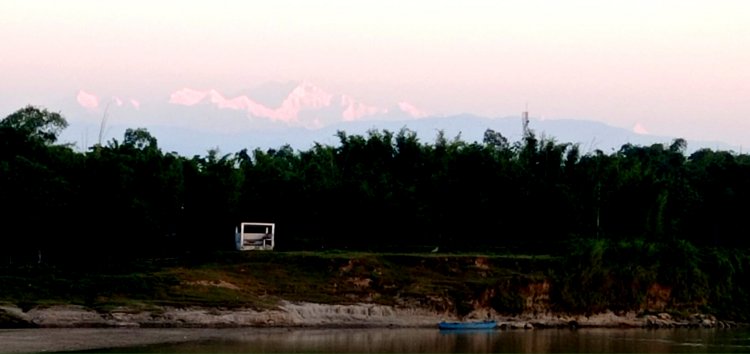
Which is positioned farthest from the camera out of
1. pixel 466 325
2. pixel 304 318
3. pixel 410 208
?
pixel 410 208

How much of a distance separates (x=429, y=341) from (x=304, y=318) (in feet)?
20.2

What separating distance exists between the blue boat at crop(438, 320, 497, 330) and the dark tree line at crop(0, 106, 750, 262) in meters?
9.17

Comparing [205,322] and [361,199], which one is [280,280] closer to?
[205,322]

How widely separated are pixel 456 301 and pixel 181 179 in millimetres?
13907

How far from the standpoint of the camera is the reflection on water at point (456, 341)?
124 feet

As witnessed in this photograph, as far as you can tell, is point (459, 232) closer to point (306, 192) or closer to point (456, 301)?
point (306, 192)

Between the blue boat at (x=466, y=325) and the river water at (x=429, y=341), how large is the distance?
0.39m

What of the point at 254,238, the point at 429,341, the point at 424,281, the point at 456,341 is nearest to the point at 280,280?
the point at 254,238

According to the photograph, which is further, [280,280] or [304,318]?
[280,280]

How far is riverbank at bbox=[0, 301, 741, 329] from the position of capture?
1689 inches

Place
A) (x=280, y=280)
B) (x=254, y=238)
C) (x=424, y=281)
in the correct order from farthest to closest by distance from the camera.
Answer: (x=254, y=238) < (x=424, y=281) < (x=280, y=280)

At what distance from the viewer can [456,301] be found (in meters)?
49.7

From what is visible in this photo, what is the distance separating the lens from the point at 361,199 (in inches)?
2357

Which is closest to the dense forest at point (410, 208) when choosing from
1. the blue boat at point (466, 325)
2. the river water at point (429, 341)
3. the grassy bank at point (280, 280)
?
the grassy bank at point (280, 280)
